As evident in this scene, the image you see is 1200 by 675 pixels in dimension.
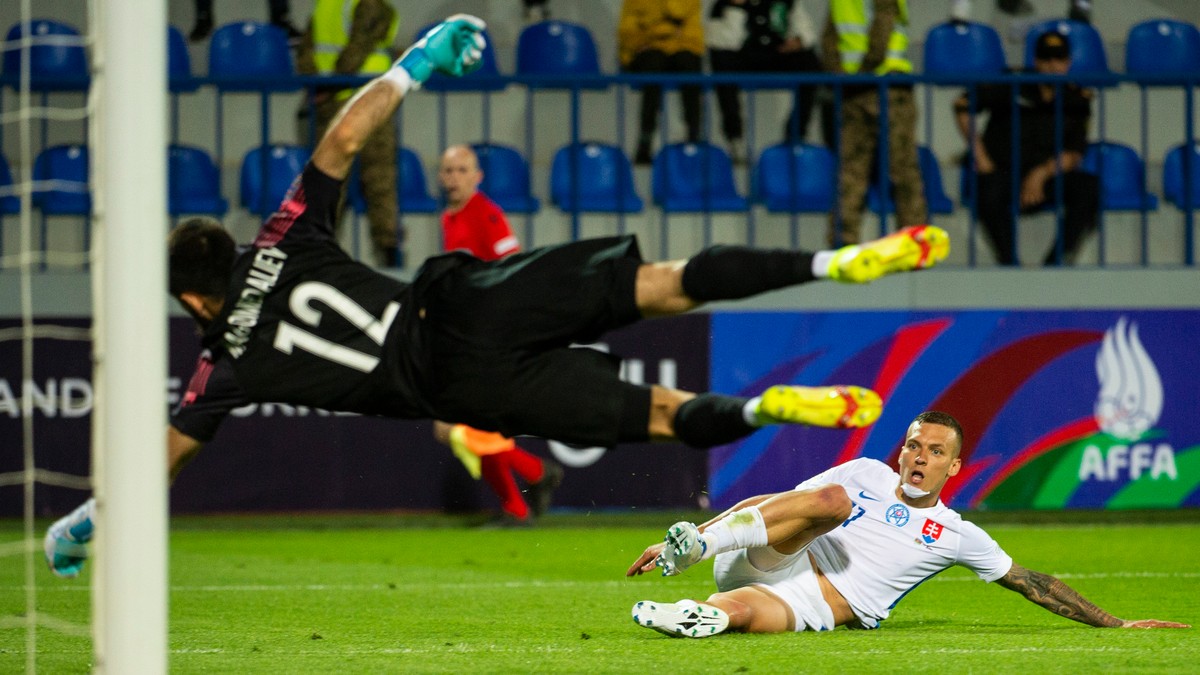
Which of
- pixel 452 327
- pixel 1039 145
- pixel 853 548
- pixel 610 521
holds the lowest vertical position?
pixel 610 521

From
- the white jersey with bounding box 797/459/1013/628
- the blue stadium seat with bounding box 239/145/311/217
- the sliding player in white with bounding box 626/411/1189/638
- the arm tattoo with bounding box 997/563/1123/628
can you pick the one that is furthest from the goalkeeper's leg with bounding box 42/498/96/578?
the blue stadium seat with bounding box 239/145/311/217

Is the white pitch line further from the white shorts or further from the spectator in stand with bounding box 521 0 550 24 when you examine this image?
the spectator in stand with bounding box 521 0 550 24

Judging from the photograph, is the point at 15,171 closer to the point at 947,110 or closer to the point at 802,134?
the point at 802,134

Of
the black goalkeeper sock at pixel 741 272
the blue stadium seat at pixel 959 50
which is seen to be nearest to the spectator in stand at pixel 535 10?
the blue stadium seat at pixel 959 50

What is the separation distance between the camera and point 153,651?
13.6 feet

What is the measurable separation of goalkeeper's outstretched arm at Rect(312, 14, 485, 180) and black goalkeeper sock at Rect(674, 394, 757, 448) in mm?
1267

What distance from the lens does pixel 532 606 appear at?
7.39m

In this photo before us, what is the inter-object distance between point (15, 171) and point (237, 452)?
3023mm

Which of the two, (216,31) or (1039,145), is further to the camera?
(216,31)

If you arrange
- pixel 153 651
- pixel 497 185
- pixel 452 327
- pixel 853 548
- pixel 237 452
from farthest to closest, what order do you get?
pixel 497 185 → pixel 237 452 → pixel 853 548 → pixel 452 327 → pixel 153 651

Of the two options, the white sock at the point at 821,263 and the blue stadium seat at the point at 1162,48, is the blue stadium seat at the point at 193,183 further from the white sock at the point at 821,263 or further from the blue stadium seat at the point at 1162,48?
the white sock at the point at 821,263

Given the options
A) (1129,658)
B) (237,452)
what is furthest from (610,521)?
(1129,658)

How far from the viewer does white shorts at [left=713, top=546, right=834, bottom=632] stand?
20.0 feet

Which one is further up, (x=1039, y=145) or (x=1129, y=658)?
(x=1039, y=145)
